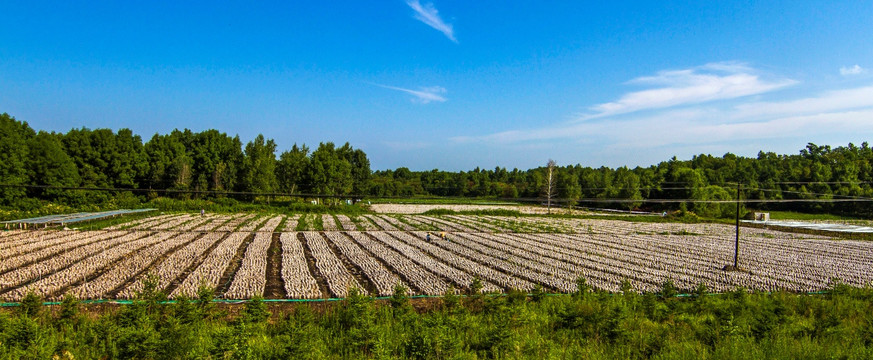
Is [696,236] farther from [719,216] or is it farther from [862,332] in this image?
[719,216]

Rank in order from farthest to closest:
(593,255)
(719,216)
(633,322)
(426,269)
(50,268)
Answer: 1. (719,216)
2. (593,255)
3. (426,269)
4. (50,268)
5. (633,322)

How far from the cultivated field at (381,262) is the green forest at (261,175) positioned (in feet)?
53.7

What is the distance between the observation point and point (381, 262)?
16.0 metres

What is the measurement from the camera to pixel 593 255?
735 inches

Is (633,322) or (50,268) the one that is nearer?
(633,322)

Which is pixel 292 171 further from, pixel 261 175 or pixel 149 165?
pixel 149 165

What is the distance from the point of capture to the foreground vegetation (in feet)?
19.9

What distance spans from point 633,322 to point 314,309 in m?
6.12

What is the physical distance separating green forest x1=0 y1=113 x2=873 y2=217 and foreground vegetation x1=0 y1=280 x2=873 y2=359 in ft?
93.1

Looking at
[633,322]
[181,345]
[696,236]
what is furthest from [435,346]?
[696,236]

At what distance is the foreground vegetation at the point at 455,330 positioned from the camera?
6078mm

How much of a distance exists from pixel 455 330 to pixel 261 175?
5085cm

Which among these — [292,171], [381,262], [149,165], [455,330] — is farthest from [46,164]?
→ [455,330]

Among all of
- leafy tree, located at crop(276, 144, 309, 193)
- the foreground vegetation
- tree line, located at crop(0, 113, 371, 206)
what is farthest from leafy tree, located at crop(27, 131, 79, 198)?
the foreground vegetation
